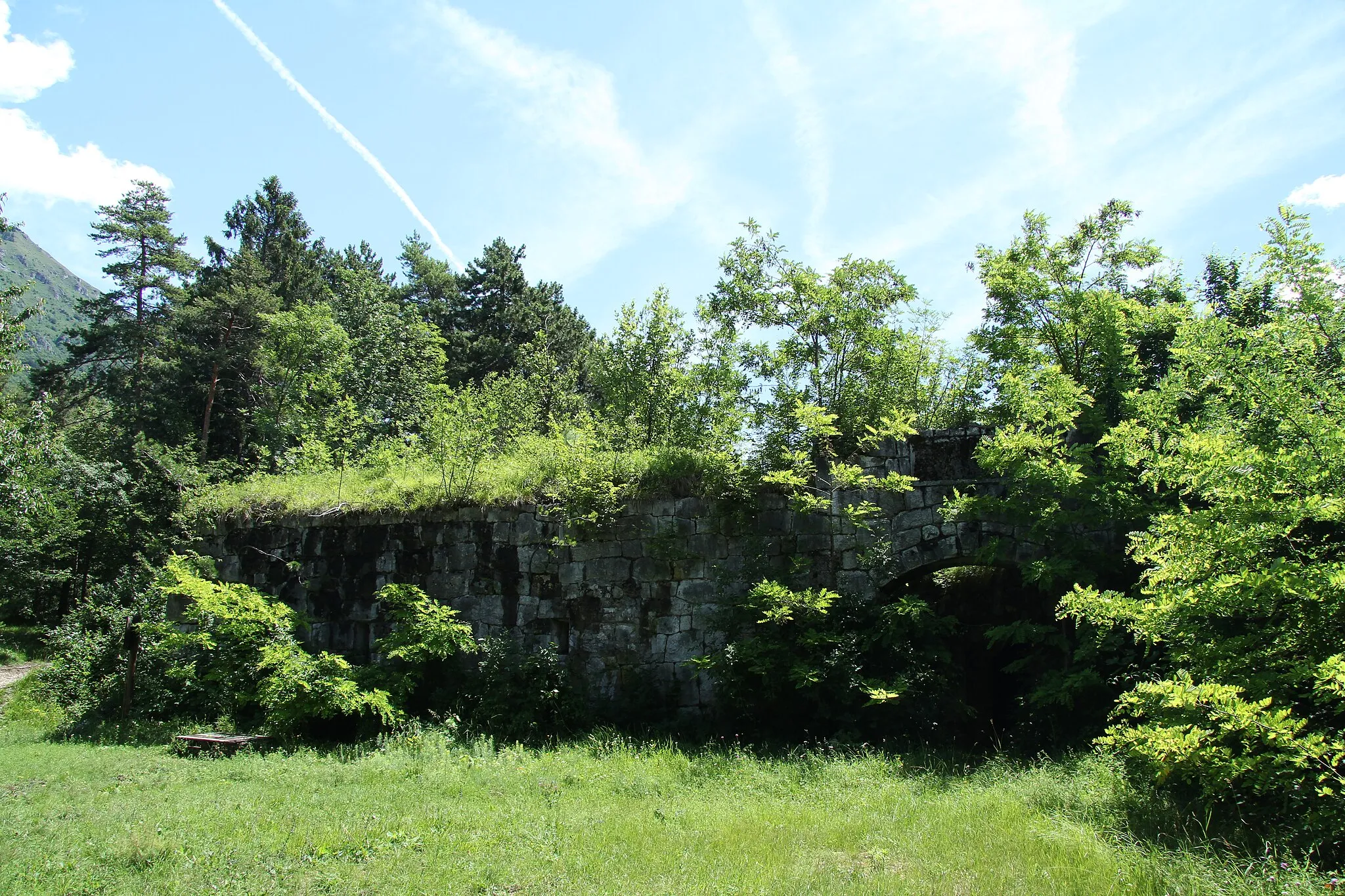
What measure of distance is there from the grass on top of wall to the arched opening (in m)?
2.67

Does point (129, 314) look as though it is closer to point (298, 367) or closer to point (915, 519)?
point (298, 367)

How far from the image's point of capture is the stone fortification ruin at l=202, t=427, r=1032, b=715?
793 cm

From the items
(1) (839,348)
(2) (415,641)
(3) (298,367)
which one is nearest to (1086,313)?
(1) (839,348)

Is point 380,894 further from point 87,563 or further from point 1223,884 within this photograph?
point 87,563

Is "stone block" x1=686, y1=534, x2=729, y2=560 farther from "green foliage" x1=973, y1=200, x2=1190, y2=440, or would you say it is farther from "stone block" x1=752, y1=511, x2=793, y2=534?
"green foliage" x1=973, y1=200, x2=1190, y2=440

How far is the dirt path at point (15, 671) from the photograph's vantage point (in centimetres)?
1348

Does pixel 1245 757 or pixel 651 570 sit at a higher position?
pixel 651 570

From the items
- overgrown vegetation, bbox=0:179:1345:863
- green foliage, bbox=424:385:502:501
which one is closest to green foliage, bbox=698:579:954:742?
overgrown vegetation, bbox=0:179:1345:863

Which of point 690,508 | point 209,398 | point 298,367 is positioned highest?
point 298,367

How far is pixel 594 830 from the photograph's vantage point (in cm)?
486

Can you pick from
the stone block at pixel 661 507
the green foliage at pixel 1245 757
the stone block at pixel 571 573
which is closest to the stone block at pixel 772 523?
the stone block at pixel 661 507

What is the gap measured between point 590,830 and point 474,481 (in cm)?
552

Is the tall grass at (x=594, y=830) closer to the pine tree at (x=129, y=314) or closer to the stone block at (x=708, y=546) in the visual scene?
the stone block at (x=708, y=546)

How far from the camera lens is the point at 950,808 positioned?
493 centimetres
